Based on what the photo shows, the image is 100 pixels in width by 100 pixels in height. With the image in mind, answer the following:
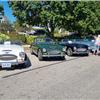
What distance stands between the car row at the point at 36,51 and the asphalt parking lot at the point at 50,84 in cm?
42

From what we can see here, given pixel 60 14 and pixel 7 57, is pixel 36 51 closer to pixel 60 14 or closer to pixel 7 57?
pixel 7 57

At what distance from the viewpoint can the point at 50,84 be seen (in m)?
9.08

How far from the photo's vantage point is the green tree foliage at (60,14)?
30234 millimetres

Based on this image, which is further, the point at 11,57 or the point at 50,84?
the point at 11,57

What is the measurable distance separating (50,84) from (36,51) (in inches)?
297

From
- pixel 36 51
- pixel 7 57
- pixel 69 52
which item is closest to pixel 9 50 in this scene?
pixel 7 57

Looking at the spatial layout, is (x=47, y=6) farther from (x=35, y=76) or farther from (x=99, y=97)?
→ (x=99, y=97)

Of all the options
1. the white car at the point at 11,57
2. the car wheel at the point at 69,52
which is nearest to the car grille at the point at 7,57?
the white car at the point at 11,57

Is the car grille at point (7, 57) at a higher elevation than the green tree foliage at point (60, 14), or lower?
lower

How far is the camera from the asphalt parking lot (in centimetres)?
762

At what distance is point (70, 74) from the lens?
11.1 meters

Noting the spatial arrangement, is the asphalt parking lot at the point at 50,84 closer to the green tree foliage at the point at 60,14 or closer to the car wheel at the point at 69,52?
the car wheel at the point at 69,52


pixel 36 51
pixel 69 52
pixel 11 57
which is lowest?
pixel 69 52

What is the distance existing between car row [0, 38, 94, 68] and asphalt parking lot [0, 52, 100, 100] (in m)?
0.42
